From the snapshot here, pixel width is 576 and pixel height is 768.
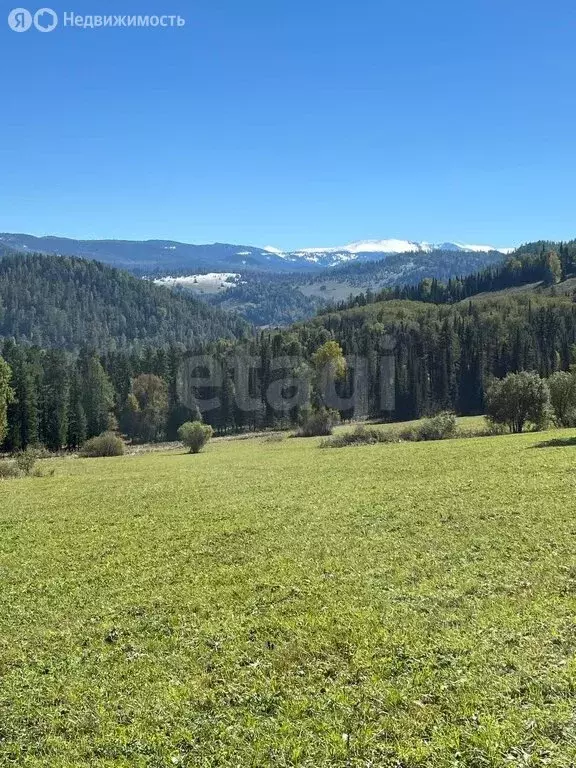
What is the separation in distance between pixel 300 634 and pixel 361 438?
5168 cm

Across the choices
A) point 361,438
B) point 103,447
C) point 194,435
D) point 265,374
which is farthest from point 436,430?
point 265,374

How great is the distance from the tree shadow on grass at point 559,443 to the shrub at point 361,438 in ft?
70.5

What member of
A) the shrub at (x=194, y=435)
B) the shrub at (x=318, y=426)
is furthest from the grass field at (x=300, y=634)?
the shrub at (x=318, y=426)

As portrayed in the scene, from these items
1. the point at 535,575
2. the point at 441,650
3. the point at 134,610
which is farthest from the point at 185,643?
the point at 535,575

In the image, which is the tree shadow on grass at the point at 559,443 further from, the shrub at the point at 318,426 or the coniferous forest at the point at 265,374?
the coniferous forest at the point at 265,374

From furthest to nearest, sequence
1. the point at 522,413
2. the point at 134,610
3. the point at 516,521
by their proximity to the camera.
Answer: the point at 522,413
the point at 516,521
the point at 134,610

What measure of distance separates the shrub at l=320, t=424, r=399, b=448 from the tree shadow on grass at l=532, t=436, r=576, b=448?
70.5ft

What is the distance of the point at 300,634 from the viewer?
1283cm

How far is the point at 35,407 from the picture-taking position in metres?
99.6

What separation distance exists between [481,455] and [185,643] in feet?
97.0

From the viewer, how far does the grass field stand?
8969mm

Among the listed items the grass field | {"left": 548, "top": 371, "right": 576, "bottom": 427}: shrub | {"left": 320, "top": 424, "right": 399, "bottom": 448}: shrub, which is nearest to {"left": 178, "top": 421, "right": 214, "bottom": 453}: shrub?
{"left": 320, "top": 424, "right": 399, "bottom": 448}: shrub

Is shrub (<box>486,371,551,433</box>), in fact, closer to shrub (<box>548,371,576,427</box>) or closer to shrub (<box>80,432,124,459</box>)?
shrub (<box>548,371,576,427</box>)

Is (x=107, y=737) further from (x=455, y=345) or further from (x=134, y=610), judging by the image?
(x=455, y=345)
